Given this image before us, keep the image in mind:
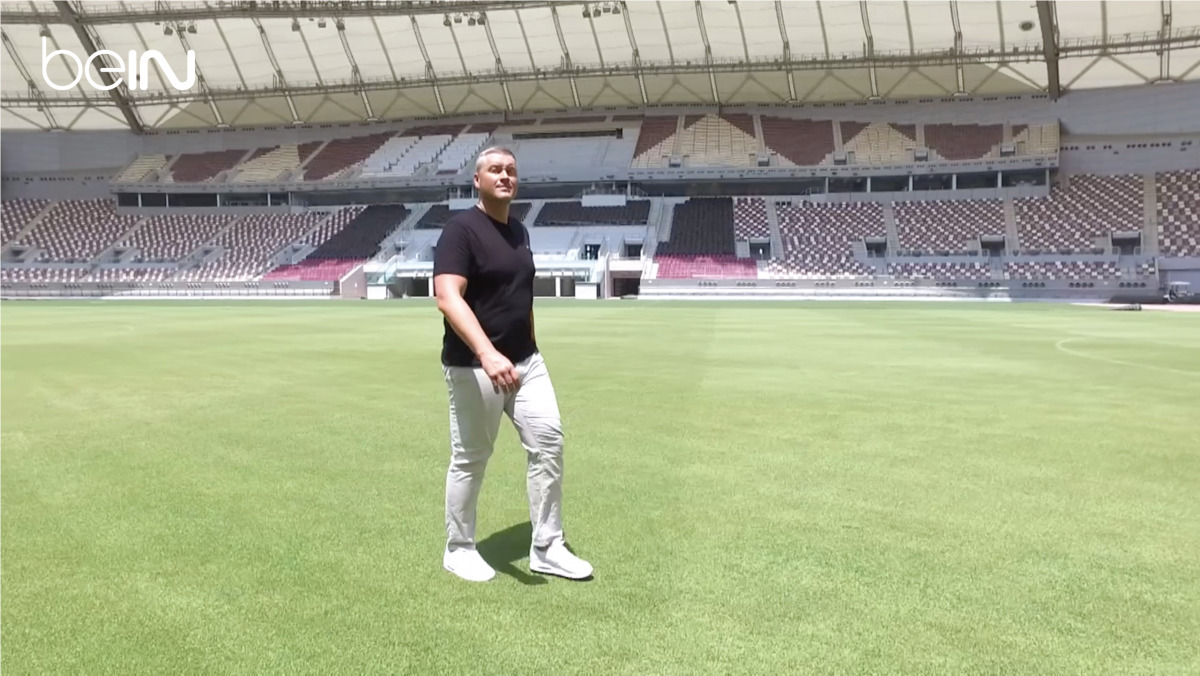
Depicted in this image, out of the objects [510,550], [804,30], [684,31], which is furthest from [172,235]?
[510,550]

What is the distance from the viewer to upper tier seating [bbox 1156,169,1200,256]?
47.6m

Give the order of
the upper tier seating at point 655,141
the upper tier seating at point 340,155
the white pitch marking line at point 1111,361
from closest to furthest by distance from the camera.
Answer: the white pitch marking line at point 1111,361
the upper tier seating at point 655,141
the upper tier seating at point 340,155

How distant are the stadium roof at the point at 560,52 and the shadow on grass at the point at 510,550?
49282mm

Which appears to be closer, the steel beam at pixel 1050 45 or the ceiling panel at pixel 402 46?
the steel beam at pixel 1050 45

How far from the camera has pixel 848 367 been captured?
12914 millimetres

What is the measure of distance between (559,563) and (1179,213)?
2347 inches

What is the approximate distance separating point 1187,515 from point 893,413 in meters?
3.68

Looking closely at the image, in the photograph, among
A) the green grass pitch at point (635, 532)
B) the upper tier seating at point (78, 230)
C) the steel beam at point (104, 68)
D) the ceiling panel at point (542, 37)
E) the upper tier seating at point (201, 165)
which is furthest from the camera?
the upper tier seating at point (201, 165)

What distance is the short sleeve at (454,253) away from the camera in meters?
3.64

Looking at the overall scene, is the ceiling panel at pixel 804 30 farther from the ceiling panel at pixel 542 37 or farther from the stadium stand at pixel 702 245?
the ceiling panel at pixel 542 37

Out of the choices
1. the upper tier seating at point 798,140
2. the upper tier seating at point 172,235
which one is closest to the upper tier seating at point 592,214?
the upper tier seating at point 798,140

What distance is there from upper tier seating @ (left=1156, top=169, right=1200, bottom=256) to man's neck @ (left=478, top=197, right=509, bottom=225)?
5620cm

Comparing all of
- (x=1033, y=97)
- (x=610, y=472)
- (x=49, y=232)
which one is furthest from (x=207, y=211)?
(x=610, y=472)

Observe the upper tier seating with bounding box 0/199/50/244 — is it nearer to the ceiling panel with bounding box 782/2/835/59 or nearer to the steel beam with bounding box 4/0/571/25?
the steel beam with bounding box 4/0/571/25
